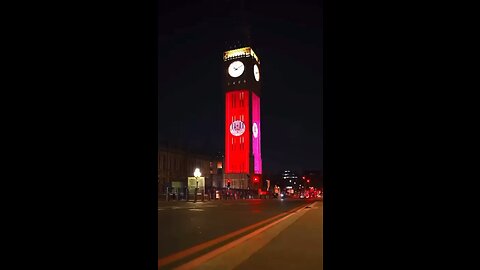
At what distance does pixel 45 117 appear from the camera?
100 inches

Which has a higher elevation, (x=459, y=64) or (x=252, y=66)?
(x=252, y=66)

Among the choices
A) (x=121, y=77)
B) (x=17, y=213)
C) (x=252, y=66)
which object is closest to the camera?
(x=17, y=213)

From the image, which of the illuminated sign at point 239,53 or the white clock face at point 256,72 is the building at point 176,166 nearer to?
the white clock face at point 256,72

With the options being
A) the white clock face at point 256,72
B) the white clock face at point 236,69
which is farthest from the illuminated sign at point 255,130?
the white clock face at point 236,69

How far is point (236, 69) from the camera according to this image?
110812 mm

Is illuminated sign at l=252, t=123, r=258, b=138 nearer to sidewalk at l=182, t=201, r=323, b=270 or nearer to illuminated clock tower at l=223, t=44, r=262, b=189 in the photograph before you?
illuminated clock tower at l=223, t=44, r=262, b=189

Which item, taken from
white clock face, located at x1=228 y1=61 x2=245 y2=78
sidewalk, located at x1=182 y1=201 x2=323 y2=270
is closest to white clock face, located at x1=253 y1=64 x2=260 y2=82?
white clock face, located at x1=228 y1=61 x2=245 y2=78

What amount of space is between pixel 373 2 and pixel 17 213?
9.05ft

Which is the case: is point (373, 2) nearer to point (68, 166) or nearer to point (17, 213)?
point (68, 166)

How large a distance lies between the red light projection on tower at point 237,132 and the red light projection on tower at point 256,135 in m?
3.01

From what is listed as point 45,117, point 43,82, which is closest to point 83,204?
point 45,117

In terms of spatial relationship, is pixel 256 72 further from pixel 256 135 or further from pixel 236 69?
pixel 256 135

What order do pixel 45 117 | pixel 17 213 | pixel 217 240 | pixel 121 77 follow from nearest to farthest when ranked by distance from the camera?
pixel 17 213 → pixel 45 117 → pixel 121 77 → pixel 217 240

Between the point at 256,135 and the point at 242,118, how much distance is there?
26.2 ft
